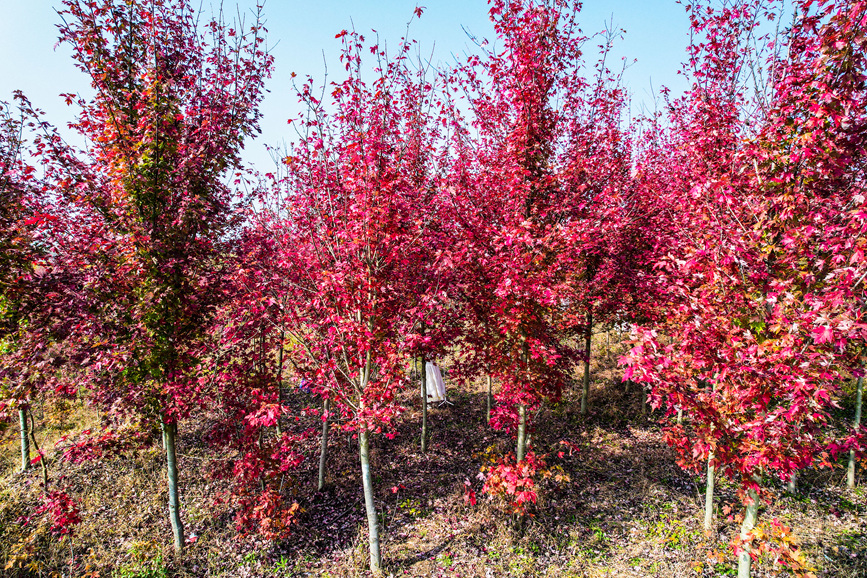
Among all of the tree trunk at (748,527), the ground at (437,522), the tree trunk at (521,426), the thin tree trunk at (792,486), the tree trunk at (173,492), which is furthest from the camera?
the thin tree trunk at (792,486)

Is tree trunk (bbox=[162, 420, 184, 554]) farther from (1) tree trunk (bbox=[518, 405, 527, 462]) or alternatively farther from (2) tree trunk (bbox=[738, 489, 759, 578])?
(2) tree trunk (bbox=[738, 489, 759, 578])

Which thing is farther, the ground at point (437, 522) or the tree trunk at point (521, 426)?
the tree trunk at point (521, 426)

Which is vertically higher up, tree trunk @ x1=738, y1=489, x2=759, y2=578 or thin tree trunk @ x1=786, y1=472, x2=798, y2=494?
tree trunk @ x1=738, y1=489, x2=759, y2=578

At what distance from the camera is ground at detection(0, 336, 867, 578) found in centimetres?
580

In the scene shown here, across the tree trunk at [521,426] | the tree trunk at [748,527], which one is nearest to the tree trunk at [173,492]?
the tree trunk at [521,426]

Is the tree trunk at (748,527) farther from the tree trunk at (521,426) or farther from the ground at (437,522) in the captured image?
the tree trunk at (521,426)

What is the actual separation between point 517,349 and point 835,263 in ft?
12.3

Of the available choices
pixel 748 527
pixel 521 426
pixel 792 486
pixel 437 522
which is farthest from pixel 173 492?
pixel 792 486

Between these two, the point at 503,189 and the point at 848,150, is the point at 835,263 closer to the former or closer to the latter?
the point at 848,150

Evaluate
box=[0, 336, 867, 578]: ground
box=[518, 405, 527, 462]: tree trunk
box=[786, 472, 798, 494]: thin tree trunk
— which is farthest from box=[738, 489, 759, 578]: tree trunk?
box=[786, 472, 798, 494]: thin tree trunk

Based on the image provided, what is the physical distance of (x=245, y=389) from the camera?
6.02 m

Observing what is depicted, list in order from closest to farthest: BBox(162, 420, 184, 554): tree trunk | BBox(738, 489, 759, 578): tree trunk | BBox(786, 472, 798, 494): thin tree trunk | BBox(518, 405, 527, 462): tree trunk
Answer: BBox(738, 489, 759, 578): tree trunk
BBox(162, 420, 184, 554): tree trunk
BBox(518, 405, 527, 462): tree trunk
BBox(786, 472, 798, 494): thin tree trunk

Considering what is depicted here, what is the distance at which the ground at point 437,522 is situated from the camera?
5797 millimetres

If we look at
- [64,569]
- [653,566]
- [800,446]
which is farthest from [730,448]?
[64,569]
